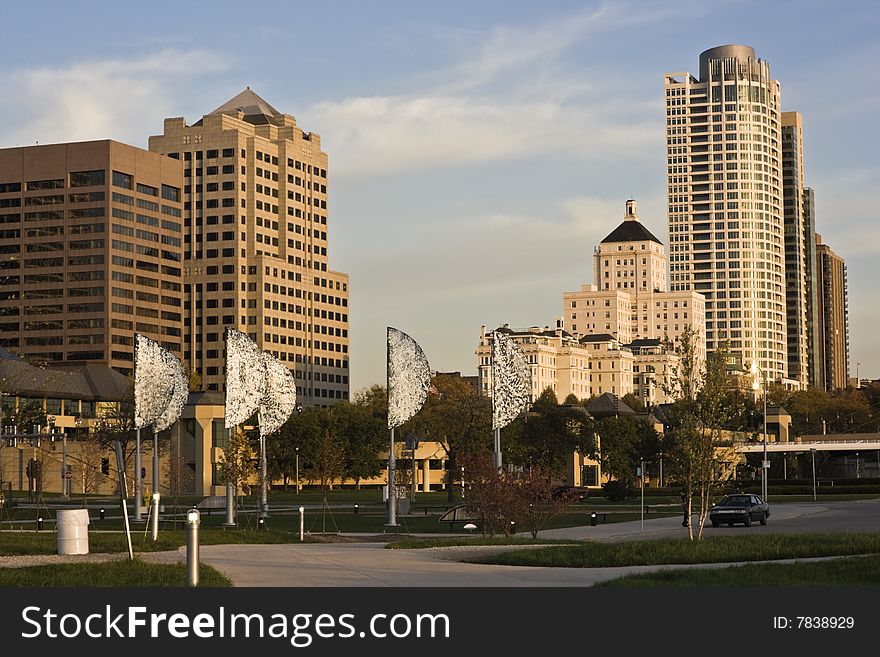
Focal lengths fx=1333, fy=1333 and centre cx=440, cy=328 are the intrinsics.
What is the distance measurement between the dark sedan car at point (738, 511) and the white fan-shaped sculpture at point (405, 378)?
13.2 meters

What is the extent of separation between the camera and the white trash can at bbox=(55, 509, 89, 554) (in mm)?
31188

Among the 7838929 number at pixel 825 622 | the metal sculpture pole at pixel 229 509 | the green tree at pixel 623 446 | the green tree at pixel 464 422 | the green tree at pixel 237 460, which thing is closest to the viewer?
the 7838929 number at pixel 825 622

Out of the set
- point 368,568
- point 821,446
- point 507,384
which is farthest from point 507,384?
point 821,446

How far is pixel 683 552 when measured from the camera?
94.1 feet

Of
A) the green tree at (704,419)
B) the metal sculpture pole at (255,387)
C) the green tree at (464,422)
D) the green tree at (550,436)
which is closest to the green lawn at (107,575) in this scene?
the green tree at (704,419)

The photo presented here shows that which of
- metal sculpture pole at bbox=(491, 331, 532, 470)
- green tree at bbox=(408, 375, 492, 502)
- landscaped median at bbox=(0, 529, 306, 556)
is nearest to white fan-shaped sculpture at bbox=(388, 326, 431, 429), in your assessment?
metal sculpture pole at bbox=(491, 331, 532, 470)

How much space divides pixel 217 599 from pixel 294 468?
388ft

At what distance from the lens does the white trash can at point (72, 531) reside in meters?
31.2

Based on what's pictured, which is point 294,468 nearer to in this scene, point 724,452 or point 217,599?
point 724,452

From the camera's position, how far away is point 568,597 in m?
19.0

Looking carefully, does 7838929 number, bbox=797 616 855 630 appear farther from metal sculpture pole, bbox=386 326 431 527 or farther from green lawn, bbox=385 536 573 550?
metal sculpture pole, bbox=386 326 431 527

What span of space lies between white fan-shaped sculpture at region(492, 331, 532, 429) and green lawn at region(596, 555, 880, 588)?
2723cm

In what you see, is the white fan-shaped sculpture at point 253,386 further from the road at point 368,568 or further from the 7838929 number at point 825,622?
the 7838929 number at point 825,622

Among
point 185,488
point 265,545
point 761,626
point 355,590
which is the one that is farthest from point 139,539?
point 185,488
